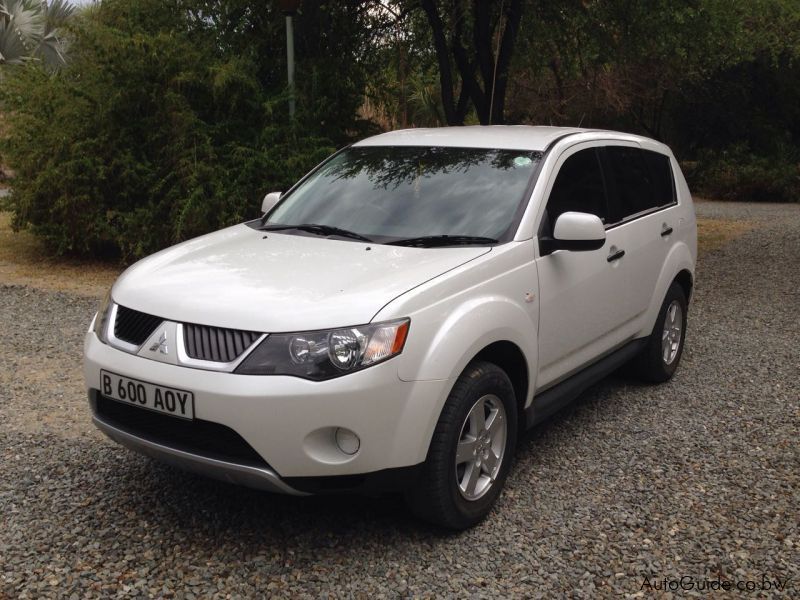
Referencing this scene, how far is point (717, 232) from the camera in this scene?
15281 millimetres

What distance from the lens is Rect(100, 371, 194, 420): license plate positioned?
3266 millimetres

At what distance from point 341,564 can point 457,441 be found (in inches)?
26.9

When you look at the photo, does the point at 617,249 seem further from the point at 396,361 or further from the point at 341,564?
the point at 341,564

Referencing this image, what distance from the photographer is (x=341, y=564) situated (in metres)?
3.47

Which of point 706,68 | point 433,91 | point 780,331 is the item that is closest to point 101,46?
point 780,331

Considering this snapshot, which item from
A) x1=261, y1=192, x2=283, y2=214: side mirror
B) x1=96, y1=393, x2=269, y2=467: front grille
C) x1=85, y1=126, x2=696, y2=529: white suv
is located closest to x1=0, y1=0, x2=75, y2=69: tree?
x1=261, y1=192, x2=283, y2=214: side mirror

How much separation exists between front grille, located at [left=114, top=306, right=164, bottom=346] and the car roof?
2.06 meters

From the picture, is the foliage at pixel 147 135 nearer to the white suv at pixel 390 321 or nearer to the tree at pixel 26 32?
the white suv at pixel 390 321

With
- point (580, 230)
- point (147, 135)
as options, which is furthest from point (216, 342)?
point (147, 135)

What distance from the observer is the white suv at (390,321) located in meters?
3.22

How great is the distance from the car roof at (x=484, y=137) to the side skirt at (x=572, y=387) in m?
1.26

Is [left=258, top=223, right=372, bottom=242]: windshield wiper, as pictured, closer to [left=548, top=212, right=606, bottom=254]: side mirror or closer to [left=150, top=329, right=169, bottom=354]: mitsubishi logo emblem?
[left=548, top=212, right=606, bottom=254]: side mirror

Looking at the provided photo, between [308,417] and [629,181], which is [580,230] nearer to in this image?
[629,181]

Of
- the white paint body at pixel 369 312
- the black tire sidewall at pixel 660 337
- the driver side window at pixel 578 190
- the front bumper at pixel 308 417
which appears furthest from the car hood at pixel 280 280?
the black tire sidewall at pixel 660 337
